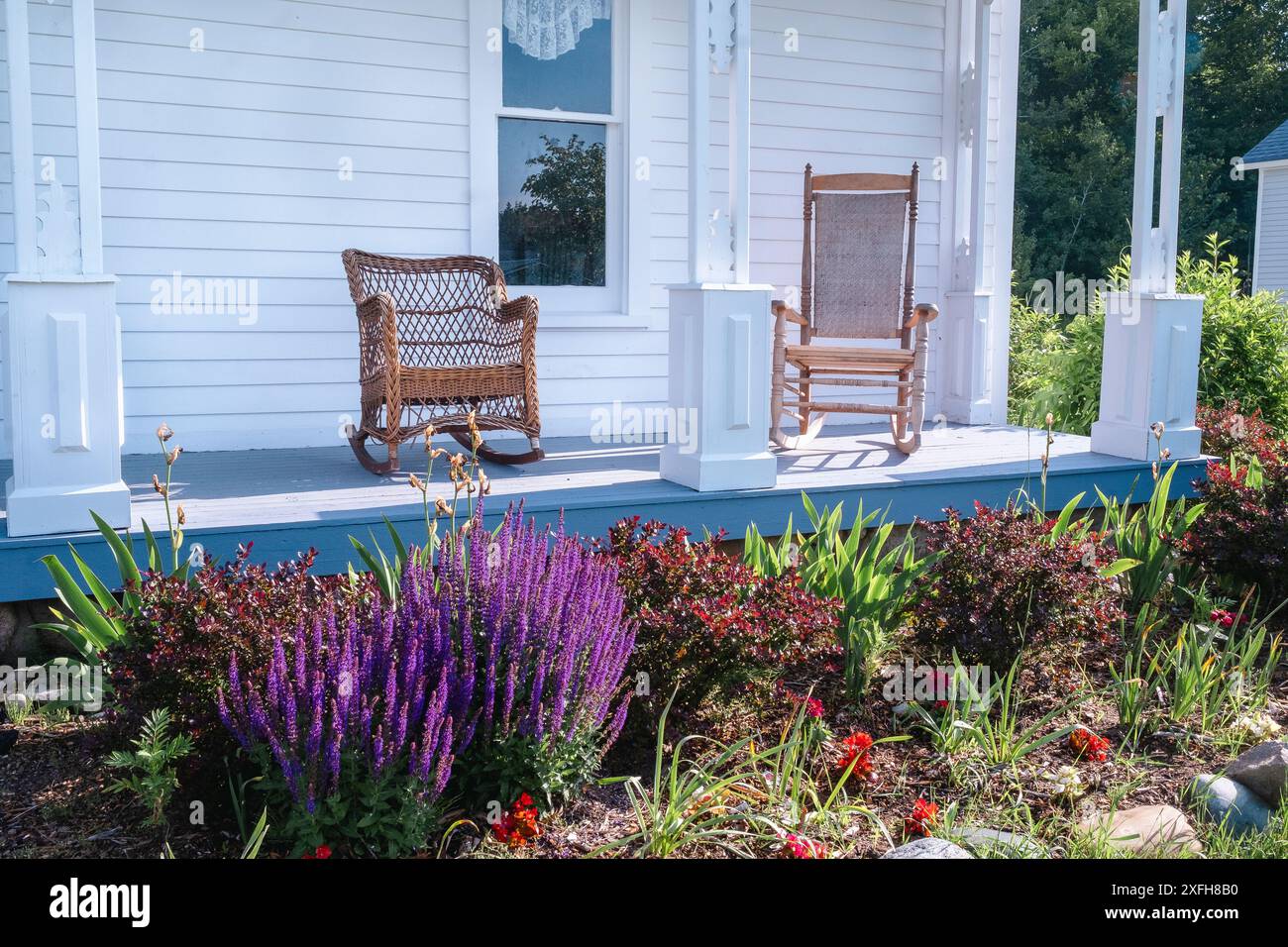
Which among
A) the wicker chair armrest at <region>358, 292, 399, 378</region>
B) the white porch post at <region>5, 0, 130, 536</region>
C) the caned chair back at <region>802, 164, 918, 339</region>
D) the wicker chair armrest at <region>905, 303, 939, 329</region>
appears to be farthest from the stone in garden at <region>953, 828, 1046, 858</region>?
the caned chair back at <region>802, 164, 918, 339</region>

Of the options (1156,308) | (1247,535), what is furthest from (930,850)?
(1156,308)

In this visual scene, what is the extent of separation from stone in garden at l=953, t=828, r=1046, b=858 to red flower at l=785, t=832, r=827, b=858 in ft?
0.93

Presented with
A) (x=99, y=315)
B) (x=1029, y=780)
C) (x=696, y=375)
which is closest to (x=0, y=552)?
(x=99, y=315)

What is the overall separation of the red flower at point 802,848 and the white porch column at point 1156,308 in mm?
3386

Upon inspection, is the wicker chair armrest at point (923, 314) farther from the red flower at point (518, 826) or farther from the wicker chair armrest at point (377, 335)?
the red flower at point (518, 826)

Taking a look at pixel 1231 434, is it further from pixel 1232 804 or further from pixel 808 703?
pixel 808 703

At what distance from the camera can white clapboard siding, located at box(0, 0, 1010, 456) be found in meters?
4.70

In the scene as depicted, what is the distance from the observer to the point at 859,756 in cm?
249

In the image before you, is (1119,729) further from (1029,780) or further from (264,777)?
(264,777)

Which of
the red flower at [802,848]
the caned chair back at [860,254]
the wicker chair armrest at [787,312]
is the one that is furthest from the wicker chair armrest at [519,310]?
the red flower at [802,848]

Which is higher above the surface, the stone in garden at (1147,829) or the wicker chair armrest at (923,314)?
the wicker chair armrest at (923,314)

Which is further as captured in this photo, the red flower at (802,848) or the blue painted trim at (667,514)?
the blue painted trim at (667,514)

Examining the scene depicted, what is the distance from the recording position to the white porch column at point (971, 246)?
20.0 feet

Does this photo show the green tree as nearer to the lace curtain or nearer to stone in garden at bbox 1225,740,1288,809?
the lace curtain
